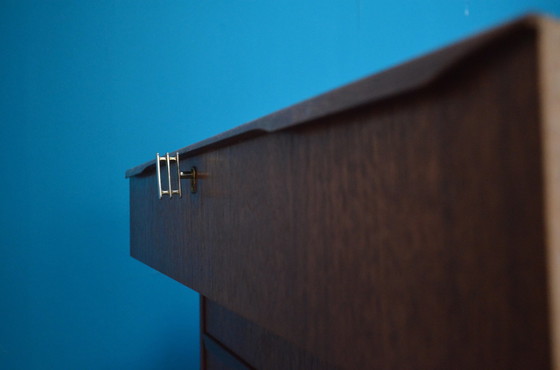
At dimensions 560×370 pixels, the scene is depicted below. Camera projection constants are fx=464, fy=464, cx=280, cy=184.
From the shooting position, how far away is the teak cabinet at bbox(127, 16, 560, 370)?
22 cm

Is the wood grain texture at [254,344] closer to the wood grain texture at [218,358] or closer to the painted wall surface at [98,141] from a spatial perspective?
the wood grain texture at [218,358]

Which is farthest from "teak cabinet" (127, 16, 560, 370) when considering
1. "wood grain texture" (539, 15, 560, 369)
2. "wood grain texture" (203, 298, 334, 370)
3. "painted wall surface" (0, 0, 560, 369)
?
"painted wall surface" (0, 0, 560, 369)

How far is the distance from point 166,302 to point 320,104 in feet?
4.90

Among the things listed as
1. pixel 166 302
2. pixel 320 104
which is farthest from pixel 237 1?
pixel 320 104

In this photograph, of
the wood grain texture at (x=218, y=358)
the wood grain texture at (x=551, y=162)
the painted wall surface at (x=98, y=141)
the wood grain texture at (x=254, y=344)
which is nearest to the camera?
the wood grain texture at (x=551, y=162)

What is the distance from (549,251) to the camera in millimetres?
215

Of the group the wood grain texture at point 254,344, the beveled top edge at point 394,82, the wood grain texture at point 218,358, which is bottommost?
the wood grain texture at point 218,358

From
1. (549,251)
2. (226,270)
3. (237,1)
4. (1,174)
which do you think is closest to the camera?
(549,251)

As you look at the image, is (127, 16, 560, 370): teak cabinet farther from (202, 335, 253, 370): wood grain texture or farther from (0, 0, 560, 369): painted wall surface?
(0, 0, 560, 369): painted wall surface

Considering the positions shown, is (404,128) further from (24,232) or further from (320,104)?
(24,232)

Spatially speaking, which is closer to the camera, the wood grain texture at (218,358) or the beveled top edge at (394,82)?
the beveled top edge at (394,82)

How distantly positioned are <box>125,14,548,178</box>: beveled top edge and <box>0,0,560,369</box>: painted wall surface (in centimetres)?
135

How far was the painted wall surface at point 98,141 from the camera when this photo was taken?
1521 mm

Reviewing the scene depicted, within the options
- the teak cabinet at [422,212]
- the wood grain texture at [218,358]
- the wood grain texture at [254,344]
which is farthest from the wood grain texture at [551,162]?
the wood grain texture at [218,358]
